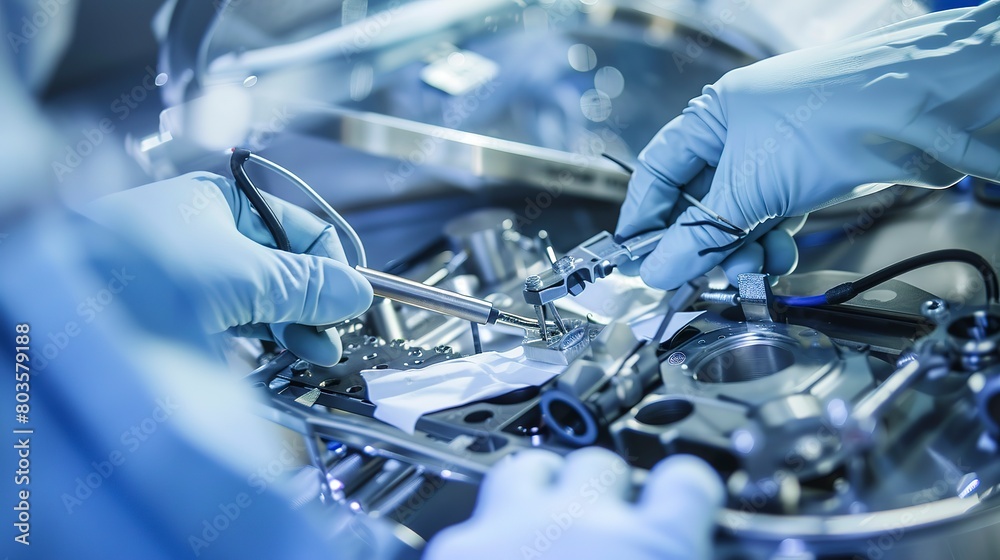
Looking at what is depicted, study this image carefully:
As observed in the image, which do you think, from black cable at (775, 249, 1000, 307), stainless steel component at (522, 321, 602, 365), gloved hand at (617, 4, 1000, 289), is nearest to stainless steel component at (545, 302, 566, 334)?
stainless steel component at (522, 321, 602, 365)

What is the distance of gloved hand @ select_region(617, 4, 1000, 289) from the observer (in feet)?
3.20

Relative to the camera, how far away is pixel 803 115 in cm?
104

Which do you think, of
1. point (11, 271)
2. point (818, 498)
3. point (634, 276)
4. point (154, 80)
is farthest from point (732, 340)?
point (154, 80)

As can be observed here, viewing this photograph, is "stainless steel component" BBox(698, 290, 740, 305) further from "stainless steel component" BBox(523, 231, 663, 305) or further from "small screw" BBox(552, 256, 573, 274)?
"small screw" BBox(552, 256, 573, 274)

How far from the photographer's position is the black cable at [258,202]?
110 centimetres

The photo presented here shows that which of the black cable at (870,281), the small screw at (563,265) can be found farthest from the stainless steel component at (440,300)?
the black cable at (870,281)

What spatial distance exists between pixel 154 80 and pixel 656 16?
137 centimetres

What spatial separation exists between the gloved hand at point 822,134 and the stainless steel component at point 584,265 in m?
0.04

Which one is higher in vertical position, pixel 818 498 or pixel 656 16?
pixel 656 16

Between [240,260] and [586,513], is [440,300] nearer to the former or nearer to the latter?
[240,260]

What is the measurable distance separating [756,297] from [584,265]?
24 centimetres

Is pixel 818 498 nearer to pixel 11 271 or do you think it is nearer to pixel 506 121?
pixel 11 271

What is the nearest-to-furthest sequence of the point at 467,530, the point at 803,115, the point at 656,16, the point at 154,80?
1. the point at 467,530
2. the point at 803,115
3. the point at 154,80
4. the point at 656,16

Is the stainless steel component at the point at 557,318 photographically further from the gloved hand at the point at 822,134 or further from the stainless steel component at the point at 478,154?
the stainless steel component at the point at 478,154
